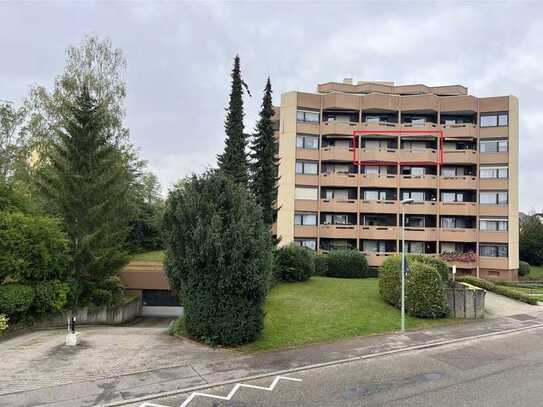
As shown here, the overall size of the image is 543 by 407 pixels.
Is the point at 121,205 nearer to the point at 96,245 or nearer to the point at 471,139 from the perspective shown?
the point at 96,245

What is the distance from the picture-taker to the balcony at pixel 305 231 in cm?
3831

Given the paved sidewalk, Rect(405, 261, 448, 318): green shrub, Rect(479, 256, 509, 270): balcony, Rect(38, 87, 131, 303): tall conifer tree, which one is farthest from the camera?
Rect(479, 256, 509, 270): balcony

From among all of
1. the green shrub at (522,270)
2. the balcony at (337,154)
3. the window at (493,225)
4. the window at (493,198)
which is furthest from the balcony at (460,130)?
the green shrub at (522,270)

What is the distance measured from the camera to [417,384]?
425 inches

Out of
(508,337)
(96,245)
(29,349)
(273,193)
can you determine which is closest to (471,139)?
(273,193)

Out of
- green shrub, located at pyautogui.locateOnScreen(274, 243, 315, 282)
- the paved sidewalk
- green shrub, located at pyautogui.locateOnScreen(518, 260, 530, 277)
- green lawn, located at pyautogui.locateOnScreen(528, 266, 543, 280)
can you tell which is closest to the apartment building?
green shrub, located at pyautogui.locateOnScreen(518, 260, 530, 277)

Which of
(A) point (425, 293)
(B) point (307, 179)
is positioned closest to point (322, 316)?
(A) point (425, 293)

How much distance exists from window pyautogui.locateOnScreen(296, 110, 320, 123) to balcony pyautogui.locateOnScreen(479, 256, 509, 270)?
21.6m

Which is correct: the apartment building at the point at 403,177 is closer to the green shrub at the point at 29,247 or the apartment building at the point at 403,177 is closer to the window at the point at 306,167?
the window at the point at 306,167

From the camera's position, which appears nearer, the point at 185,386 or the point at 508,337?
the point at 185,386

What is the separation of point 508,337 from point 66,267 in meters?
21.0

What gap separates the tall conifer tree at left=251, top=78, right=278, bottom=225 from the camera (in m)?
25.0

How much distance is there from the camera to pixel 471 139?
129 ft

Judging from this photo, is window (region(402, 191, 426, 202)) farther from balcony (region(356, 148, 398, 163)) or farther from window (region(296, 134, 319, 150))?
window (region(296, 134, 319, 150))
